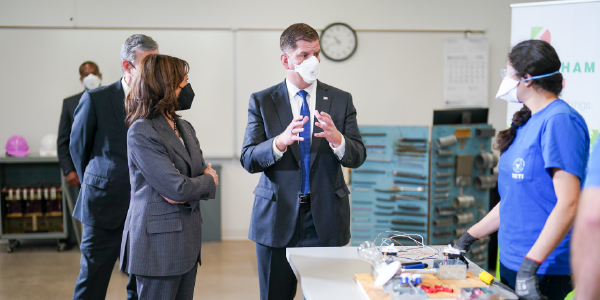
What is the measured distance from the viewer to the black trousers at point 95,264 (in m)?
2.29

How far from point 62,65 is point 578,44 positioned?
4.51 m

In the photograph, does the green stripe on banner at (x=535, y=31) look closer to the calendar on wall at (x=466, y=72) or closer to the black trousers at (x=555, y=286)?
the black trousers at (x=555, y=286)

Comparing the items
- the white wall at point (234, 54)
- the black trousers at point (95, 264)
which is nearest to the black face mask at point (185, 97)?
the black trousers at point (95, 264)

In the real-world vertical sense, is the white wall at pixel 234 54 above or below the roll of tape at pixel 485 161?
above

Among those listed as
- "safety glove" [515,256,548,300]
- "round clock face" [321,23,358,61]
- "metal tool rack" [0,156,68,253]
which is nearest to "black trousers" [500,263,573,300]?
"safety glove" [515,256,548,300]

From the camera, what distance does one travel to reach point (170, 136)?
71.5 inches

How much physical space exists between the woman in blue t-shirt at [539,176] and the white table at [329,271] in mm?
154

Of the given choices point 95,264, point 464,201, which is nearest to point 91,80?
point 95,264

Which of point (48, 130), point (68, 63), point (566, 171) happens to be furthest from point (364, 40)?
point (566, 171)

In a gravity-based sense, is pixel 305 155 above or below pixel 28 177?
above

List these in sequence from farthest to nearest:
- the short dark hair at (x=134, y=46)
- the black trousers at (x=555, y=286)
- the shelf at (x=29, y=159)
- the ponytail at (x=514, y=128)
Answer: the shelf at (x=29, y=159) → the short dark hair at (x=134, y=46) → the ponytail at (x=514, y=128) → the black trousers at (x=555, y=286)

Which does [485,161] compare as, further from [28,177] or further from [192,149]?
[28,177]

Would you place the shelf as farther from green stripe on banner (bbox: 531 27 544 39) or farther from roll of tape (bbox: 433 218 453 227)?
green stripe on banner (bbox: 531 27 544 39)

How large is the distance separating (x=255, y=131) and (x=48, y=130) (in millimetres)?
3554
